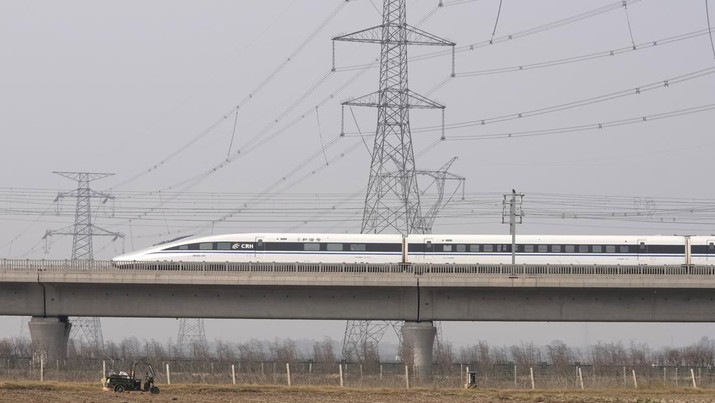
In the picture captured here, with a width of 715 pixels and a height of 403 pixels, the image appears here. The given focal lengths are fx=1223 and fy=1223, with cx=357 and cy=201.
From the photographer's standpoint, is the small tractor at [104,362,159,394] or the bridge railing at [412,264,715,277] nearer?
the small tractor at [104,362,159,394]

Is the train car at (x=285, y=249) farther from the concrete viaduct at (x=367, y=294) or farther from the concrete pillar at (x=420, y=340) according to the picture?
the concrete pillar at (x=420, y=340)

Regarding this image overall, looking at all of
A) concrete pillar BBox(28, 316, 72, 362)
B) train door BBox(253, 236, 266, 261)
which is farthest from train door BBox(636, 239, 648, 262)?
concrete pillar BBox(28, 316, 72, 362)

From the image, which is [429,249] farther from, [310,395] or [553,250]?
[310,395]

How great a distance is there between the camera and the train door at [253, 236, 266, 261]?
Result: 9355cm

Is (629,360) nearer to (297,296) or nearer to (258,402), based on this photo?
(297,296)

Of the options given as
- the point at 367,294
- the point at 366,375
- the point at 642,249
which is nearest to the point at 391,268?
the point at 367,294

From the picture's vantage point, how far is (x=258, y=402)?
2100 inches

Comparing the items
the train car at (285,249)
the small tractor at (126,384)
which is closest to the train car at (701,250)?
the train car at (285,249)

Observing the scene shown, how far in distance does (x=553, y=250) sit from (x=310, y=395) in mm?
39124

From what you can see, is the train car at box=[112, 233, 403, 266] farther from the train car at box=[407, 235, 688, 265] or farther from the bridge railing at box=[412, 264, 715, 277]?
the bridge railing at box=[412, 264, 715, 277]

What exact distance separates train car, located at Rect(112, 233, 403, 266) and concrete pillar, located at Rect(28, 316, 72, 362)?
938 centimetres

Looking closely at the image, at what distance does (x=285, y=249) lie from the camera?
307 feet

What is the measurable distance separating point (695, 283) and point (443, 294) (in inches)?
658

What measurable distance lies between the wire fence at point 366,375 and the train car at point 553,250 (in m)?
14.8
